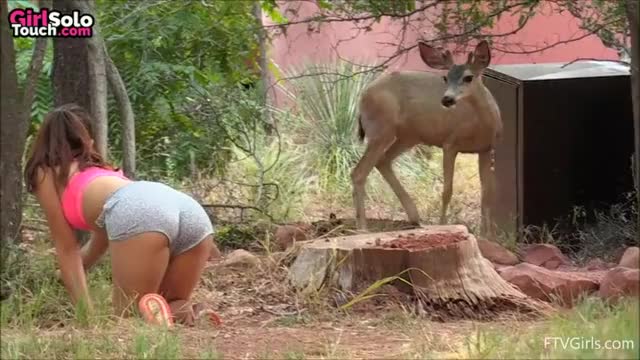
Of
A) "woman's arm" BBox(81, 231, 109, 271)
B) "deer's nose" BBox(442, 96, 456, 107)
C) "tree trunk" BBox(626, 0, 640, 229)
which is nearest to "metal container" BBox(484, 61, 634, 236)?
"deer's nose" BBox(442, 96, 456, 107)

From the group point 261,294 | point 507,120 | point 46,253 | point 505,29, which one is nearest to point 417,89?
point 507,120

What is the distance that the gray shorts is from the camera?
5.13 metres

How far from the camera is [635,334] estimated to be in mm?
3232

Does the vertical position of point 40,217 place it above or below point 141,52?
below

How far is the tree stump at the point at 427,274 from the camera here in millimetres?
5961

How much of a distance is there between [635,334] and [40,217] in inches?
226

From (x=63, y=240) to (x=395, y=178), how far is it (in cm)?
443

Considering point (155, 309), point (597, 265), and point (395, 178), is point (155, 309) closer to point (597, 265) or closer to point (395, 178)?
point (597, 265)

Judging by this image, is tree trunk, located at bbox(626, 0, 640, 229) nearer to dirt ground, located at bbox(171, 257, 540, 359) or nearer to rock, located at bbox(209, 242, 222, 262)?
dirt ground, located at bbox(171, 257, 540, 359)

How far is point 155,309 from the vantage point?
4922mm

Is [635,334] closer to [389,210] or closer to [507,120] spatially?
[507,120]

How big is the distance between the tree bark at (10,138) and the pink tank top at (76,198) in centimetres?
30

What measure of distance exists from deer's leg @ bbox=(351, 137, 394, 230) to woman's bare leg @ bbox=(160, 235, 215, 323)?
3.05 metres

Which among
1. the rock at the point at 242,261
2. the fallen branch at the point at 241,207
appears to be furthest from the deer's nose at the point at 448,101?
the rock at the point at 242,261
